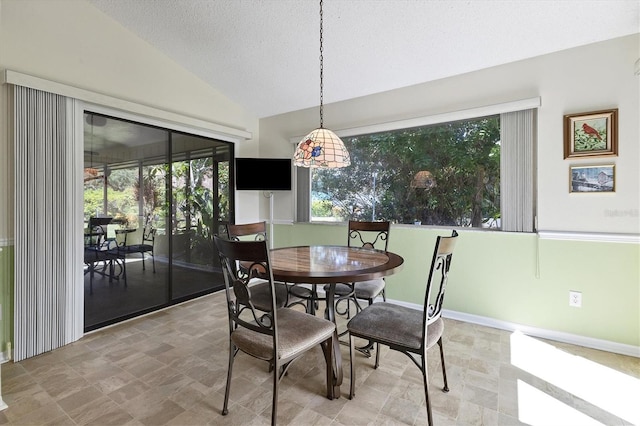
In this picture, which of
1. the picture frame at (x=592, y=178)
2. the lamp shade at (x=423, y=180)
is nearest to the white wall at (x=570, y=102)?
the picture frame at (x=592, y=178)

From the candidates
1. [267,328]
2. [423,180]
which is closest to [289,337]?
[267,328]

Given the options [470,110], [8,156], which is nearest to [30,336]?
[8,156]

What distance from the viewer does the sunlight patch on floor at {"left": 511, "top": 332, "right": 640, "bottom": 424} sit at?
1.83m

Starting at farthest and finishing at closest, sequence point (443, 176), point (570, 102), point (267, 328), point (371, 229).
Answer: point (443, 176) < point (371, 229) < point (570, 102) < point (267, 328)

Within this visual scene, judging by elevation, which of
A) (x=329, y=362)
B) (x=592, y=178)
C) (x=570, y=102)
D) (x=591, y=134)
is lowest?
(x=329, y=362)

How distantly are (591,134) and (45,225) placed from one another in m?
4.62

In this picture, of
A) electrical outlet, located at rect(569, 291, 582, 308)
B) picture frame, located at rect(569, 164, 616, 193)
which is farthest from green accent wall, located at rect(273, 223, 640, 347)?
picture frame, located at rect(569, 164, 616, 193)

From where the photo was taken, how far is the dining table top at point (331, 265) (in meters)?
1.70

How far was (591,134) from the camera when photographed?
2.53 m

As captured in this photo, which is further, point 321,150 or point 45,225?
point 45,225

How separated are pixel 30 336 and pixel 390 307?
9.31 feet

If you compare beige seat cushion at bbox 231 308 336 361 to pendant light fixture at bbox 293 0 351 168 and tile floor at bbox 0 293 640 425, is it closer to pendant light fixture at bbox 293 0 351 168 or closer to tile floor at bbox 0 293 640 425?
tile floor at bbox 0 293 640 425

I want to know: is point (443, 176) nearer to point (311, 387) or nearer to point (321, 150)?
point (321, 150)

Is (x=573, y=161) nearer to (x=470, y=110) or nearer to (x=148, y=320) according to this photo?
(x=470, y=110)
